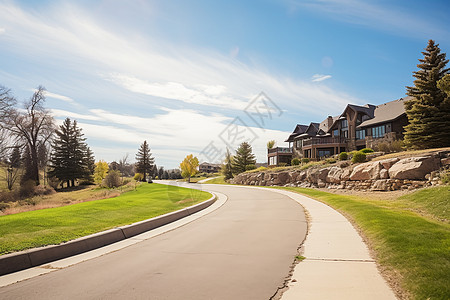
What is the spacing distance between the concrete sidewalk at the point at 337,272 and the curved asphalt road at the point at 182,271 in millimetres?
307

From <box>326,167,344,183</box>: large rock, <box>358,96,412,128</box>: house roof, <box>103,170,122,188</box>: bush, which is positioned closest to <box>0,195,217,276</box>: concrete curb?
<box>326,167,344,183</box>: large rock

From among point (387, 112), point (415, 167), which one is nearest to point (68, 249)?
point (415, 167)

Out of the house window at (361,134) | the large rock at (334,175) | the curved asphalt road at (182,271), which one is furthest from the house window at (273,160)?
the curved asphalt road at (182,271)

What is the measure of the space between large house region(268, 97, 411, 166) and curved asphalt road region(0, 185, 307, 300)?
3005cm

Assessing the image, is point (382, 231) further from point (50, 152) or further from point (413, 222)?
point (50, 152)

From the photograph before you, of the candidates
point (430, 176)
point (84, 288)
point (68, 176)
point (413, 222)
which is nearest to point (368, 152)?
point (430, 176)

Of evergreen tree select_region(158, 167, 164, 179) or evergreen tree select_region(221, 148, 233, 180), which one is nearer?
evergreen tree select_region(221, 148, 233, 180)

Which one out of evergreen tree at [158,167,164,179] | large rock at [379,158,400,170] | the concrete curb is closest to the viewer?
the concrete curb

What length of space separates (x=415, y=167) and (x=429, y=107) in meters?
8.86

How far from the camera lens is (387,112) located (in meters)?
36.9

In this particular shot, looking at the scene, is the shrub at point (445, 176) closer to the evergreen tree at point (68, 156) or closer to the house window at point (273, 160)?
the house window at point (273, 160)

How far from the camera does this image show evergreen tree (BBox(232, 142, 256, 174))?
5456 cm

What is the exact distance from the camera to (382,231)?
723cm

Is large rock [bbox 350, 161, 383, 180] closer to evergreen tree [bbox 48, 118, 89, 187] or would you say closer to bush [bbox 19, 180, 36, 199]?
bush [bbox 19, 180, 36, 199]
